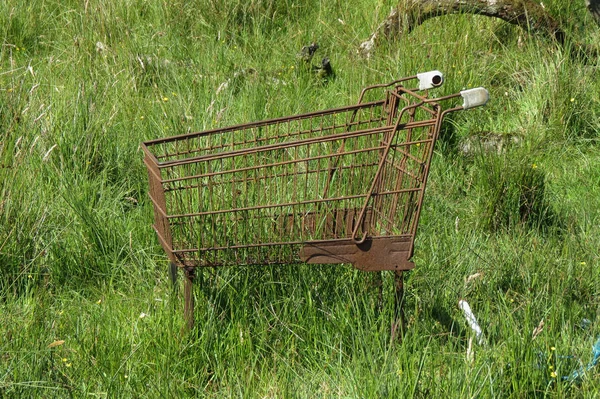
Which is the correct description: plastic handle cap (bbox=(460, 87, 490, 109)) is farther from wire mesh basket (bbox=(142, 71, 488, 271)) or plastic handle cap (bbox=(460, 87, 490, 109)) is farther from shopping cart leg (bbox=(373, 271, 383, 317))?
shopping cart leg (bbox=(373, 271, 383, 317))

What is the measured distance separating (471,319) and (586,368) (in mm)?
485

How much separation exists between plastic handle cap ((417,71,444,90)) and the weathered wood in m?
2.15

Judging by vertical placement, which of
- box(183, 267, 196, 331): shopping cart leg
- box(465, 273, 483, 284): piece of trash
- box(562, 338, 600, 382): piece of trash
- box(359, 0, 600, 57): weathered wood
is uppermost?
box(359, 0, 600, 57): weathered wood

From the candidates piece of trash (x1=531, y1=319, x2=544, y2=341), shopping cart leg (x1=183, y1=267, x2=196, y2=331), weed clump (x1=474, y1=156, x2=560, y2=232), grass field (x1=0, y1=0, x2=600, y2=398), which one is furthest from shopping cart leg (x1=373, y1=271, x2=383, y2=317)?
weed clump (x1=474, y1=156, x2=560, y2=232)

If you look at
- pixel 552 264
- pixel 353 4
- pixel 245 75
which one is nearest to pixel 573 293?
pixel 552 264

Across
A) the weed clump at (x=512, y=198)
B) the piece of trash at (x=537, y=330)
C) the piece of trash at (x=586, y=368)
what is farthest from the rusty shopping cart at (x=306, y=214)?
the weed clump at (x=512, y=198)

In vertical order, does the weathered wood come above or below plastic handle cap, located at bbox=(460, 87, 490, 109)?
above

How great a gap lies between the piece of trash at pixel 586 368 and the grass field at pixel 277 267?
31 mm

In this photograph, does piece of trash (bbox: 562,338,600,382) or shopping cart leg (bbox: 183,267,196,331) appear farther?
shopping cart leg (bbox: 183,267,196,331)

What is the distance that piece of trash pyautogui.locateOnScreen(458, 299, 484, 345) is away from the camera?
3.11 meters

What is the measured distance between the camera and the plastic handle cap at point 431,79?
10.5 ft

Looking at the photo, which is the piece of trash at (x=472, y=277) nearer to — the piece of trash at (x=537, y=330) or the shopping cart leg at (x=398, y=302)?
the shopping cart leg at (x=398, y=302)

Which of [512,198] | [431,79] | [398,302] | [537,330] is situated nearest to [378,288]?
[398,302]

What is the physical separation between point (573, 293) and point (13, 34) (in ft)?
15.0
